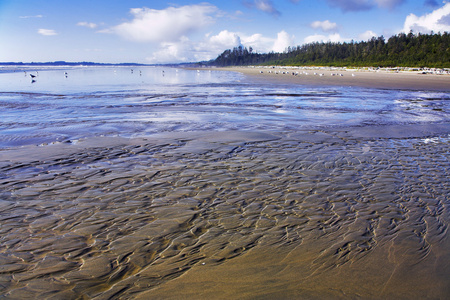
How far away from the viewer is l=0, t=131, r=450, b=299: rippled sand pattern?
3414 mm

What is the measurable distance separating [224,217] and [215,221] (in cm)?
19

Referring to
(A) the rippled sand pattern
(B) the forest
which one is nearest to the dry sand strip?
(B) the forest

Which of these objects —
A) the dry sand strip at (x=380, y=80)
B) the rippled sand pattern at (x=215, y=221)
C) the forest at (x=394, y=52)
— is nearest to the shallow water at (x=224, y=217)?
the rippled sand pattern at (x=215, y=221)

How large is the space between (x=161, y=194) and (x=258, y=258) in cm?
248

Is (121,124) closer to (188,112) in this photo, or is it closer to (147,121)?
(147,121)

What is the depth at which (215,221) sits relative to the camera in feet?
15.2

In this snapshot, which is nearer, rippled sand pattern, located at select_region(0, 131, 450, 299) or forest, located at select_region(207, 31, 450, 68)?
rippled sand pattern, located at select_region(0, 131, 450, 299)

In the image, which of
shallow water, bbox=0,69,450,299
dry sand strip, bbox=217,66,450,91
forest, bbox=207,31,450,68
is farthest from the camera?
forest, bbox=207,31,450,68

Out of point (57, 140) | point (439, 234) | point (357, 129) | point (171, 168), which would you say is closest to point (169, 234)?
point (171, 168)

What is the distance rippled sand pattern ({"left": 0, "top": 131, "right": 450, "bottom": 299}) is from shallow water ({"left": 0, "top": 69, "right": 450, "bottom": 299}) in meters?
0.02

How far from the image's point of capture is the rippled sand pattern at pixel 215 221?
A: 134 inches

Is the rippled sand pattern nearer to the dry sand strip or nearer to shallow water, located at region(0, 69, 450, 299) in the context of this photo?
shallow water, located at region(0, 69, 450, 299)

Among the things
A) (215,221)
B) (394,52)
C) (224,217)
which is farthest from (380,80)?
(394,52)

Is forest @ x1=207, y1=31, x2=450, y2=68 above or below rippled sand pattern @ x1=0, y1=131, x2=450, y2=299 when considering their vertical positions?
above
